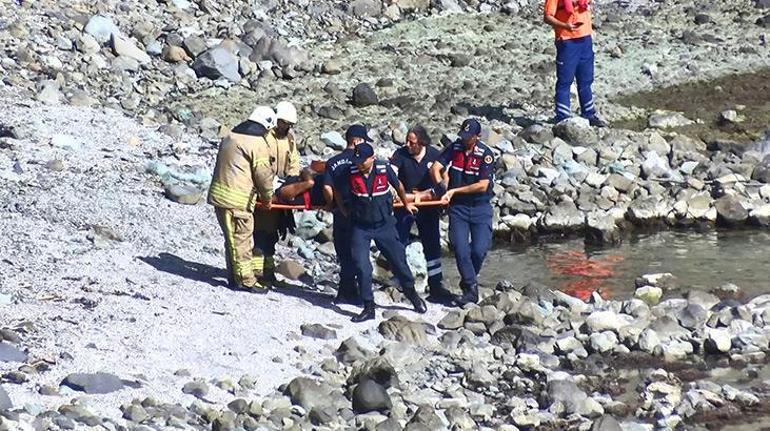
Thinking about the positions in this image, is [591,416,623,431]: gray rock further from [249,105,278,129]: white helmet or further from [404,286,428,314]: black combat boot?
[249,105,278,129]: white helmet

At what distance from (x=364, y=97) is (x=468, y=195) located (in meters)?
6.51

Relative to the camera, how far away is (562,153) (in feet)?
59.1

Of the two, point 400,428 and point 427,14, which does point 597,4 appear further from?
point 400,428

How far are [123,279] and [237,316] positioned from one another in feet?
3.89

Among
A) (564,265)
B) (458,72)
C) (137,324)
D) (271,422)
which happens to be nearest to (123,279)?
(137,324)

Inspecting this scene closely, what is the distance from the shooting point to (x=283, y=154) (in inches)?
526

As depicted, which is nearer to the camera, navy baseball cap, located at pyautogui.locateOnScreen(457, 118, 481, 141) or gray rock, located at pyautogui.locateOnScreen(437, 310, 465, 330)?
gray rock, located at pyautogui.locateOnScreen(437, 310, 465, 330)

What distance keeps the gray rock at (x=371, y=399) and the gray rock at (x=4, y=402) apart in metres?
2.44

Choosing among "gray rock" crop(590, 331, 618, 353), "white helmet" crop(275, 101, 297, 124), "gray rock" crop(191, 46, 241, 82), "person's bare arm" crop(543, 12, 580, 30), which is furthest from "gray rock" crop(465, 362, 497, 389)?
"gray rock" crop(191, 46, 241, 82)

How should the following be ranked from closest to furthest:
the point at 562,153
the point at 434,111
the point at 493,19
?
the point at 562,153, the point at 434,111, the point at 493,19

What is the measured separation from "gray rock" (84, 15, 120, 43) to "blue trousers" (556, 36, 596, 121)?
6.13 metres

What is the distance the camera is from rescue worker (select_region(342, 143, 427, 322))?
12.9m

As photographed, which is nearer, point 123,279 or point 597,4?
→ point 123,279

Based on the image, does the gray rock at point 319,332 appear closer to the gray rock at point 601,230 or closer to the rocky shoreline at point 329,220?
Answer: the rocky shoreline at point 329,220
